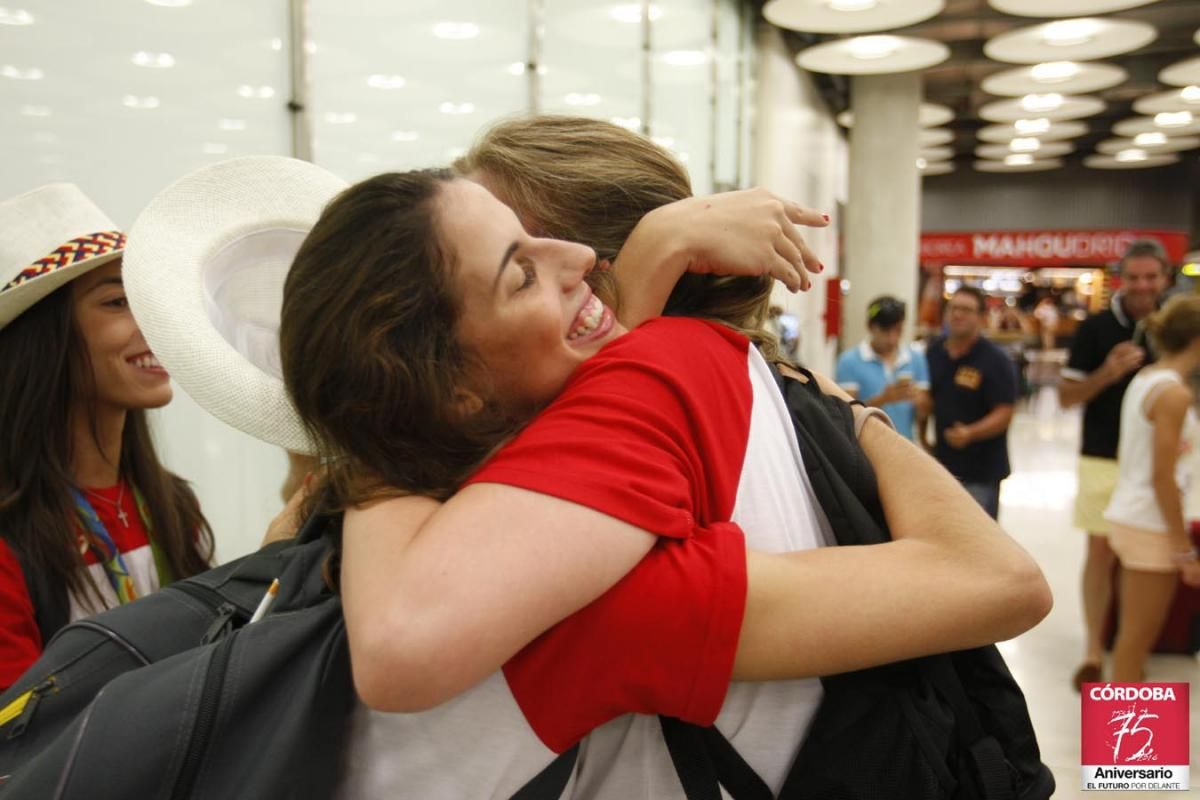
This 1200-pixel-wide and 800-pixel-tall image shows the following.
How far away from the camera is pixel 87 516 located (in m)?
1.66

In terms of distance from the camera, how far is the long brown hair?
1180 millimetres

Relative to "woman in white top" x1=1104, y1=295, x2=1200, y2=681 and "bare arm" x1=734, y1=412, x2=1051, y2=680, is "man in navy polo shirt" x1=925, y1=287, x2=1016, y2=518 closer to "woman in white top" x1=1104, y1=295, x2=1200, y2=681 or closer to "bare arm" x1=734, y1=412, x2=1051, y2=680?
"woman in white top" x1=1104, y1=295, x2=1200, y2=681

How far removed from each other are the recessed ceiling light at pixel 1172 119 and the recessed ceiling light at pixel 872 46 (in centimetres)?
732

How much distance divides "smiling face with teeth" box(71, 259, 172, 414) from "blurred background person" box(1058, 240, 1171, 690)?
3.95 m

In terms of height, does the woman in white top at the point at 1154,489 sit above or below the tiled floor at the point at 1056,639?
above

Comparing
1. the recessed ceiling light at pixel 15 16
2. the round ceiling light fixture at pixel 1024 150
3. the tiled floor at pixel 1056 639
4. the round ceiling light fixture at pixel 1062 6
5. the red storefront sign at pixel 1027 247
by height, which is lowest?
the tiled floor at pixel 1056 639

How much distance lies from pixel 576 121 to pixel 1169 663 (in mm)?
4746

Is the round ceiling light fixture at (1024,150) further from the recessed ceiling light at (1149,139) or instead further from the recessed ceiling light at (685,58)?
the recessed ceiling light at (685,58)

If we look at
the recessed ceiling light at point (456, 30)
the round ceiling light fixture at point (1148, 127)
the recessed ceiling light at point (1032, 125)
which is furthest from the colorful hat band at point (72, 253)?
the round ceiling light fixture at point (1148, 127)

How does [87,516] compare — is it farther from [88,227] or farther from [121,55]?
[121,55]

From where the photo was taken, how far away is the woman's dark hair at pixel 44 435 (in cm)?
153

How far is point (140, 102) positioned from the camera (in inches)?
104

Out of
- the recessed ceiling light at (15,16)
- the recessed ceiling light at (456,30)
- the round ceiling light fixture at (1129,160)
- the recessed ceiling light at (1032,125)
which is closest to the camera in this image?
the recessed ceiling light at (15,16)

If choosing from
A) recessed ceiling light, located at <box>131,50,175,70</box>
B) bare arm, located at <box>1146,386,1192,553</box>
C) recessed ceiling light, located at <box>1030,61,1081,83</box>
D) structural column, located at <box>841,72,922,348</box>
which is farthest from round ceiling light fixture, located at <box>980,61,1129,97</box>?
recessed ceiling light, located at <box>131,50,175,70</box>
